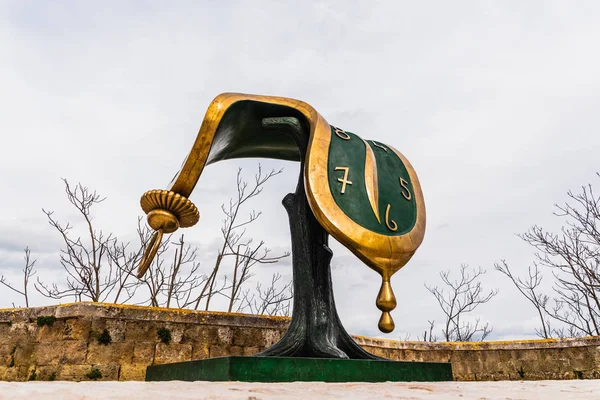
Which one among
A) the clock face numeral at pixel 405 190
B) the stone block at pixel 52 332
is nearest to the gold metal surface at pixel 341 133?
the clock face numeral at pixel 405 190

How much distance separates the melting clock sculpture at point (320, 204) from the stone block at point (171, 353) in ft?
6.18

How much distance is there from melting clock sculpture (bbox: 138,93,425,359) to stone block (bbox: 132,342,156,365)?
6.02ft

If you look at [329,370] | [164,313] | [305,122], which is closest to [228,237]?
A: [164,313]

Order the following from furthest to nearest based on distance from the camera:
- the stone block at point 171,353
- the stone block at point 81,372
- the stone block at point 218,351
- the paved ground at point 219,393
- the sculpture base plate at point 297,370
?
the stone block at point 218,351, the stone block at point 171,353, the stone block at point 81,372, the sculpture base plate at point 297,370, the paved ground at point 219,393

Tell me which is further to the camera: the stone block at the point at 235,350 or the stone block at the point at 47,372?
the stone block at the point at 235,350

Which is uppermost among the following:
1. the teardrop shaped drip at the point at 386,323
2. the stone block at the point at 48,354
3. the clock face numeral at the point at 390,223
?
the clock face numeral at the point at 390,223

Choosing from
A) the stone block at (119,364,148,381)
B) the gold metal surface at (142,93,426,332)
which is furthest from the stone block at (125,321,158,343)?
the gold metal surface at (142,93,426,332)

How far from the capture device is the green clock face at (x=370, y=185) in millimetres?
2275

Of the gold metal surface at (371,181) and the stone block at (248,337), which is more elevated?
the gold metal surface at (371,181)

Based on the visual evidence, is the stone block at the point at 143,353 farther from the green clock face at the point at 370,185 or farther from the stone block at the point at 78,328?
the green clock face at the point at 370,185

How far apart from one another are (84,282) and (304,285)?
576 cm

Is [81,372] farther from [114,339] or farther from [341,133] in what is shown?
[341,133]

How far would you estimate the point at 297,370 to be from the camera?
188cm

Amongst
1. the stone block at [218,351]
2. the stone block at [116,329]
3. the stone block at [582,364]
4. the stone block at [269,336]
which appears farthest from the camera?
the stone block at [582,364]
